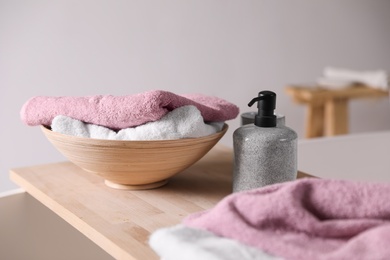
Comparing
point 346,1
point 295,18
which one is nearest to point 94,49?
point 295,18

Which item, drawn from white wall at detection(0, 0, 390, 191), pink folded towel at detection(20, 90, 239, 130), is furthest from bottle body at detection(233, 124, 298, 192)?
white wall at detection(0, 0, 390, 191)

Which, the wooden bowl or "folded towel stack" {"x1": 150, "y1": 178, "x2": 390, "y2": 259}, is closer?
"folded towel stack" {"x1": 150, "y1": 178, "x2": 390, "y2": 259}

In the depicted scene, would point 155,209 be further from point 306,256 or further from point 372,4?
point 372,4

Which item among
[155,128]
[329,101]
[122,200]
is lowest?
[329,101]

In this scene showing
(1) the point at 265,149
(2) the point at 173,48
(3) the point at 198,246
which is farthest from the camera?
(2) the point at 173,48

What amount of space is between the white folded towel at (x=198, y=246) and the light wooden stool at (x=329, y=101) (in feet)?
6.83

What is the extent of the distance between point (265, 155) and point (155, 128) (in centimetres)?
16

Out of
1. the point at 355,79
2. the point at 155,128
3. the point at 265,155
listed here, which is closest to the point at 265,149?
the point at 265,155

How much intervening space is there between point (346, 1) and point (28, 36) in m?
1.81

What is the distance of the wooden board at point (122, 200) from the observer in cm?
81

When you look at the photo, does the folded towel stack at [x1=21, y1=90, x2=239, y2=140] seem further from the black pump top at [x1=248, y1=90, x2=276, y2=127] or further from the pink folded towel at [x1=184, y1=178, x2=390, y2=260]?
the pink folded towel at [x1=184, y1=178, x2=390, y2=260]

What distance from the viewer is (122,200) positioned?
948 millimetres

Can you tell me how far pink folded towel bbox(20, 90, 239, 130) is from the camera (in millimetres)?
907

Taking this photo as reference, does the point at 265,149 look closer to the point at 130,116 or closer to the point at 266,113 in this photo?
the point at 266,113
